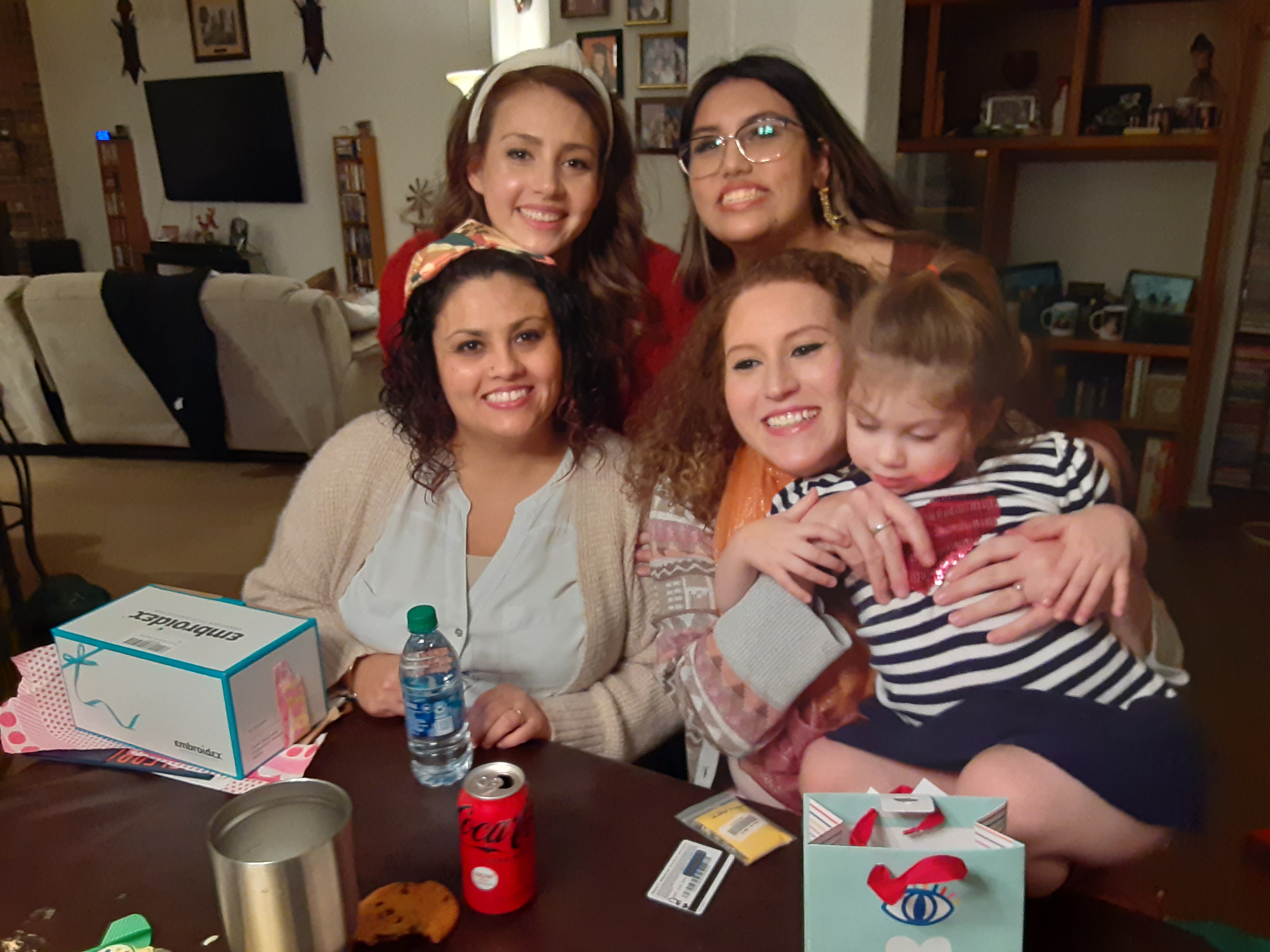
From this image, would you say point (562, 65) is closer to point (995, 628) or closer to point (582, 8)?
point (582, 8)

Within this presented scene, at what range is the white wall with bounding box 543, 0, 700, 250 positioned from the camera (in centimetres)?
93

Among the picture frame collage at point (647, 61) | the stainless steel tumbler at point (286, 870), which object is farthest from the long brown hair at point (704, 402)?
the stainless steel tumbler at point (286, 870)

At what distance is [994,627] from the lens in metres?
0.68

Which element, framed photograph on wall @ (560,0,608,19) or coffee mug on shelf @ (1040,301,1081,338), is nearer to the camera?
coffee mug on shelf @ (1040,301,1081,338)

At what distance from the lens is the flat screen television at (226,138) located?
4.26 feet

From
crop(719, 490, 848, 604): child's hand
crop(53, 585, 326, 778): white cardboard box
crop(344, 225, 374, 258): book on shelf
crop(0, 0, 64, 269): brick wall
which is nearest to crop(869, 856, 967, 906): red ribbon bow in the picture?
crop(719, 490, 848, 604): child's hand

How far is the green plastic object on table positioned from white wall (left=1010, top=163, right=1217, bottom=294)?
88cm

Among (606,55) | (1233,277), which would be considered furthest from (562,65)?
(1233,277)

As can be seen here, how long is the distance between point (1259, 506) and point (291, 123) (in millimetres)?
1308

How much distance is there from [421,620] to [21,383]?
1321mm

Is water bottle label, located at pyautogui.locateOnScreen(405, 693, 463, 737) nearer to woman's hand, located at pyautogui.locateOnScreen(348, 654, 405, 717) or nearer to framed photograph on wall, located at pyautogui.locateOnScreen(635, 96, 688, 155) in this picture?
woman's hand, located at pyautogui.locateOnScreen(348, 654, 405, 717)

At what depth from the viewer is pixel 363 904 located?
75 cm

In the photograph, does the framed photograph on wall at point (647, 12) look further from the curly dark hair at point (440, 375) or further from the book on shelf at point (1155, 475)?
the book on shelf at point (1155, 475)

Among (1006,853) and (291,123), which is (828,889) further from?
(291,123)
